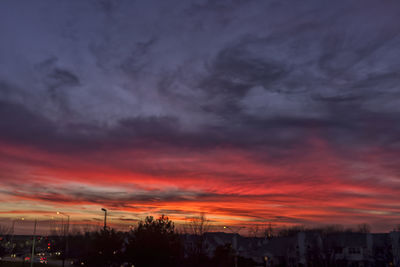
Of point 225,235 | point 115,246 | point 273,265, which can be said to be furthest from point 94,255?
point 225,235

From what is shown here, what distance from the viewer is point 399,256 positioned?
282 ft

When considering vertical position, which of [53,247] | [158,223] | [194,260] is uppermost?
[158,223]

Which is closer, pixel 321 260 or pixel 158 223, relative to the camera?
pixel 158 223

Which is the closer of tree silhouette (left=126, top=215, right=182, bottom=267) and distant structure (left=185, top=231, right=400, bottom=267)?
tree silhouette (left=126, top=215, right=182, bottom=267)

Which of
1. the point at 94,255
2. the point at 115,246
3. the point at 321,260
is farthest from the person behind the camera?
the point at 321,260

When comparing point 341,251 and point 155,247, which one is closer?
point 155,247

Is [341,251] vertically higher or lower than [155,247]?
lower

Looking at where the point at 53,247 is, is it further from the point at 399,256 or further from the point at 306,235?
the point at 399,256

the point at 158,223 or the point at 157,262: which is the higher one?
the point at 158,223

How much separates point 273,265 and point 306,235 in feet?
40.8

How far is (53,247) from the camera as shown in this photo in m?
192

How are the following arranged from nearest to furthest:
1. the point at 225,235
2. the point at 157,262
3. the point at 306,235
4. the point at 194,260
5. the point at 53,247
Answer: the point at 157,262 → the point at 194,260 → the point at 306,235 → the point at 225,235 → the point at 53,247

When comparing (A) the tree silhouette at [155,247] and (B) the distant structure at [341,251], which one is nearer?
(A) the tree silhouette at [155,247]

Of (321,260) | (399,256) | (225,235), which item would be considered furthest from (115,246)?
(225,235)
